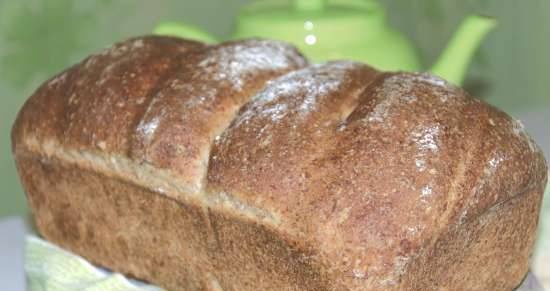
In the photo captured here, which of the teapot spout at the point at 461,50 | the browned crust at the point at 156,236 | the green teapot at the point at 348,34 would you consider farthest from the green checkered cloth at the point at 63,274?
the teapot spout at the point at 461,50

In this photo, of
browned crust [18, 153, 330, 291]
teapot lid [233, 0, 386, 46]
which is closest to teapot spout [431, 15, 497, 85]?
teapot lid [233, 0, 386, 46]

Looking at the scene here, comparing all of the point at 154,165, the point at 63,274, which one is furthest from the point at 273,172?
the point at 63,274

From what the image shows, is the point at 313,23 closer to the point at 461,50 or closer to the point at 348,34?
the point at 348,34

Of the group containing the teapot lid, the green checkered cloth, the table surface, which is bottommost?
the table surface

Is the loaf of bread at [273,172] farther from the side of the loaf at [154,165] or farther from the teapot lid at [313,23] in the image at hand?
the teapot lid at [313,23]

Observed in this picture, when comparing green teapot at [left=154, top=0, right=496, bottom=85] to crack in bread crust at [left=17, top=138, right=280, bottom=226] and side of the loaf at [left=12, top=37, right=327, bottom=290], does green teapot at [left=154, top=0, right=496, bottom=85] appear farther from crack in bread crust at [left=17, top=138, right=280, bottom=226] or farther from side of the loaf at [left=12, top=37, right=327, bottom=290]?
crack in bread crust at [left=17, top=138, right=280, bottom=226]

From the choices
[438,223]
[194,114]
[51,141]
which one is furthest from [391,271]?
[51,141]
